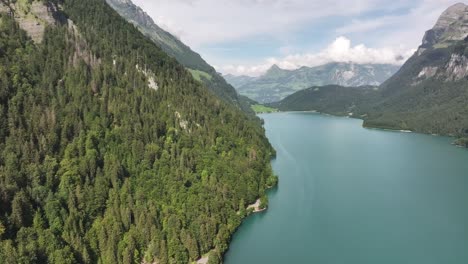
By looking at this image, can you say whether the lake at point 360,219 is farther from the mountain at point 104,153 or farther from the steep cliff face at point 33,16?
the steep cliff face at point 33,16

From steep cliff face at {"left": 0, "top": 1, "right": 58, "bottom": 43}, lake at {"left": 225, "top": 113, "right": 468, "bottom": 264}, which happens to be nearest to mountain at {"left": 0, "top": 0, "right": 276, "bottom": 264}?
steep cliff face at {"left": 0, "top": 1, "right": 58, "bottom": 43}

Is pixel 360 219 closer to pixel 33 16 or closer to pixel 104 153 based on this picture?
pixel 104 153

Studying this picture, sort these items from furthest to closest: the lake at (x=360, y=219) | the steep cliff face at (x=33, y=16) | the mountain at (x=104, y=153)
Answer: the steep cliff face at (x=33, y=16), the lake at (x=360, y=219), the mountain at (x=104, y=153)

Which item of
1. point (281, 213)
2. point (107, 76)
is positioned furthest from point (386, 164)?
point (107, 76)

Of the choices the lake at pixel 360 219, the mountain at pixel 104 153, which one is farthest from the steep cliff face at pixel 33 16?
the lake at pixel 360 219

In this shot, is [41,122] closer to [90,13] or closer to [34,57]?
[34,57]

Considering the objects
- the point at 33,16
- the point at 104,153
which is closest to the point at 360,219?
the point at 104,153

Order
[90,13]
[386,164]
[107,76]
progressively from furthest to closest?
[386,164] < [90,13] < [107,76]
